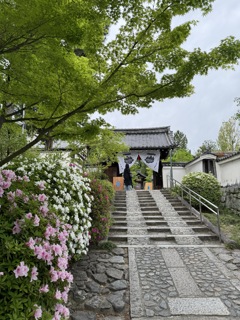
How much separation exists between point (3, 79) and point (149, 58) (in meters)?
2.39

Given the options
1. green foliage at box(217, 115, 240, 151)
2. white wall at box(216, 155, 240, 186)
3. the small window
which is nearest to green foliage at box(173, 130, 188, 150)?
green foliage at box(217, 115, 240, 151)

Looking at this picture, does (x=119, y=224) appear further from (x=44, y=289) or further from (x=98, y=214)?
(x=44, y=289)

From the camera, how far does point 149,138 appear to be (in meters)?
20.0

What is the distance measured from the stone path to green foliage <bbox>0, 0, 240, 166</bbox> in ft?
8.31

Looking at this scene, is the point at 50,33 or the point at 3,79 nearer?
the point at 50,33

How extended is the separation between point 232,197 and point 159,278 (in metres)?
6.66

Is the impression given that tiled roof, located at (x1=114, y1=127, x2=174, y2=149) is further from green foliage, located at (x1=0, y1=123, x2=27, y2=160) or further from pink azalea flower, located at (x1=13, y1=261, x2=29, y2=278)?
pink azalea flower, located at (x1=13, y1=261, x2=29, y2=278)

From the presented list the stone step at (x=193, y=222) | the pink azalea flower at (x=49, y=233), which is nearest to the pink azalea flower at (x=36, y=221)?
the pink azalea flower at (x=49, y=233)

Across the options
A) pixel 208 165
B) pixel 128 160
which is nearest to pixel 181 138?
pixel 128 160

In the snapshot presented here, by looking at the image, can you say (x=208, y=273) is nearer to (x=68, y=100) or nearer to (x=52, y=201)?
(x=52, y=201)

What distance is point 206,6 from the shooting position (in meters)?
A: 2.76

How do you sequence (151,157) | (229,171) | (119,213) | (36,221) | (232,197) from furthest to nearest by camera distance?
(151,157) → (229,171) → (232,197) → (119,213) → (36,221)

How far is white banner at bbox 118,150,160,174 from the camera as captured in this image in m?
16.8

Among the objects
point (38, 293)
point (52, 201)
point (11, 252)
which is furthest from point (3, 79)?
point (38, 293)
